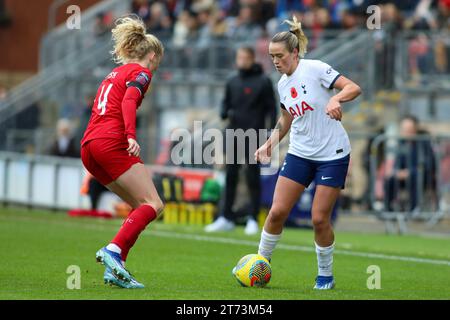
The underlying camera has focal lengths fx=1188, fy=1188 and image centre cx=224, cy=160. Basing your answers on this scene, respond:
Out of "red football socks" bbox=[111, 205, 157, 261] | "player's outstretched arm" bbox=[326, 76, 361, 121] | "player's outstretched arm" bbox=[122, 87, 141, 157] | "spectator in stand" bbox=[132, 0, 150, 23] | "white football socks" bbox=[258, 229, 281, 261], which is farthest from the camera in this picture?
"spectator in stand" bbox=[132, 0, 150, 23]

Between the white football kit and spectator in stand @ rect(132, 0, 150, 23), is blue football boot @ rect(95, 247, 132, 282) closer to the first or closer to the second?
the white football kit

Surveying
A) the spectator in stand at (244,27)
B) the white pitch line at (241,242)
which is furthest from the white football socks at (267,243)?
the spectator in stand at (244,27)

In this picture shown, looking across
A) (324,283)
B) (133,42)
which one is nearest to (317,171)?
(324,283)

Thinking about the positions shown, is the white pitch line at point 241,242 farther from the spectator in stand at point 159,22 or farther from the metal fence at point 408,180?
the spectator in stand at point 159,22

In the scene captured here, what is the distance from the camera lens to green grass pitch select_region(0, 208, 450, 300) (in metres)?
9.50

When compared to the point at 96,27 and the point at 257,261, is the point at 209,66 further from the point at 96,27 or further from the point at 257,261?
the point at 257,261

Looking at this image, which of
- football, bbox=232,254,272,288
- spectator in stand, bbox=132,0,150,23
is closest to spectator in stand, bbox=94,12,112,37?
spectator in stand, bbox=132,0,150,23

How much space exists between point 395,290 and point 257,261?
1.19 metres

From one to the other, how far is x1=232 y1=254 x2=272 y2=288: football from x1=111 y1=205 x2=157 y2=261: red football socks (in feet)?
3.02

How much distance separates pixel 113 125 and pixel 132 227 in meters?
0.85

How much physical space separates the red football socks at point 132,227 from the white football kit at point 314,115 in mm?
1404

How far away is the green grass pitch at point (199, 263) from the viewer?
9500 mm
